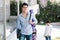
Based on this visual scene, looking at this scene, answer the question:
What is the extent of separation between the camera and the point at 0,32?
27.2ft

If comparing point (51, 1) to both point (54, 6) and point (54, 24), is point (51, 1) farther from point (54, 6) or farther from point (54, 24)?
point (54, 24)

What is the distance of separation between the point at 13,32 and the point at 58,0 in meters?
8.91

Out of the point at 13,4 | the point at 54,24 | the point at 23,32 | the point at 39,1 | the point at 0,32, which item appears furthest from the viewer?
the point at 39,1

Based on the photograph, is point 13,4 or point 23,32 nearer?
point 23,32

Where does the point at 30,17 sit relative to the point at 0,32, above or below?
above

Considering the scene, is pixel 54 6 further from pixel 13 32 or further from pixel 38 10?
pixel 13 32

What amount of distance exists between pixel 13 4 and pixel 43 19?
5.05 meters

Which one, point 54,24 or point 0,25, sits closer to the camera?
point 0,25

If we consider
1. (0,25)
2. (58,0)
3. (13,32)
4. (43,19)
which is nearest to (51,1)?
(58,0)

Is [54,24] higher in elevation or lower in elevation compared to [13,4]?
lower

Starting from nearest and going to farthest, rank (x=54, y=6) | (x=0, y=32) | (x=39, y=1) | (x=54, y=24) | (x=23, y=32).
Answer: (x=23, y=32) → (x=0, y=32) → (x=54, y=24) → (x=54, y=6) → (x=39, y=1)

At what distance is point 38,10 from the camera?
18609mm

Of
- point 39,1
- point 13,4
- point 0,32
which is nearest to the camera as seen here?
point 0,32

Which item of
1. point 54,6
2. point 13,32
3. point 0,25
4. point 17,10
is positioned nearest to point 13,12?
point 17,10
